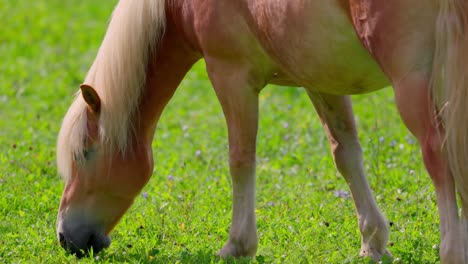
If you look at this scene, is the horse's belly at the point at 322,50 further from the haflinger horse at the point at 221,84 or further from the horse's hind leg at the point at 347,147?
the horse's hind leg at the point at 347,147

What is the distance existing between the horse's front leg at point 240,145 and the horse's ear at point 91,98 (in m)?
0.61

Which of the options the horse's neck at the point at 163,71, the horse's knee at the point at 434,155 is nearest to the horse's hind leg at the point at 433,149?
the horse's knee at the point at 434,155

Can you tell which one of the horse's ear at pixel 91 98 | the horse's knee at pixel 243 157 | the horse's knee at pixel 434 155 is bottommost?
the horse's knee at pixel 243 157

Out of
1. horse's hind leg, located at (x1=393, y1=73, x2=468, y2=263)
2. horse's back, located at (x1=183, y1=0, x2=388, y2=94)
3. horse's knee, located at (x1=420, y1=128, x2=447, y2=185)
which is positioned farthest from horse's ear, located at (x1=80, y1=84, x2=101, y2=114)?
horse's knee, located at (x1=420, y1=128, x2=447, y2=185)

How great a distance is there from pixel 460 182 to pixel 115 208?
210 centimetres

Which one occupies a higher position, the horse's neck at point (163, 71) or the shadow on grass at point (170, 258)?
the horse's neck at point (163, 71)

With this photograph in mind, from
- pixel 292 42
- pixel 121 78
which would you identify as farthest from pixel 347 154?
pixel 121 78

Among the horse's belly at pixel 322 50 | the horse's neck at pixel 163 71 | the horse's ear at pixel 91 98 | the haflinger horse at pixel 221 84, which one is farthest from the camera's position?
the horse's neck at pixel 163 71

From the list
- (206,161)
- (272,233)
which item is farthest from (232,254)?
(206,161)

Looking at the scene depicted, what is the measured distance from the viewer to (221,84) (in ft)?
16.2

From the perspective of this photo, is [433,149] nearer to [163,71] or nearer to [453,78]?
[453,78]

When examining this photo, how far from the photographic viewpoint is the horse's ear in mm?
4957

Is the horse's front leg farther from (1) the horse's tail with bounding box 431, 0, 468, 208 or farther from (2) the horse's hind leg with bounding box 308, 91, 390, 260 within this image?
(1) the horse's tail with bounding box 431, 0, 468, 208

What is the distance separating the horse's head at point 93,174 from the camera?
16.7 ft
